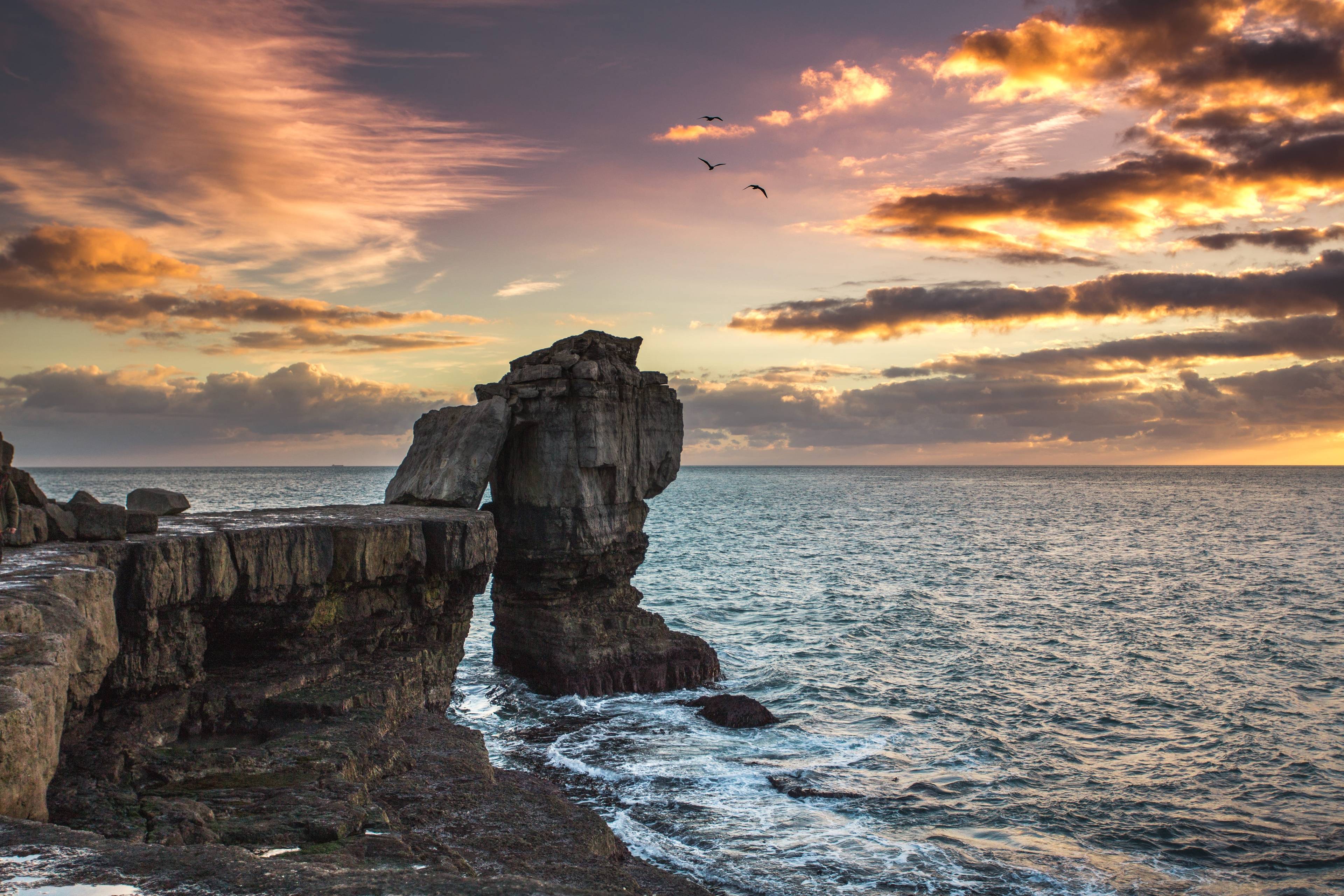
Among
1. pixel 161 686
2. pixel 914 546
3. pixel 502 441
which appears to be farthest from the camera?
pixel 914 546

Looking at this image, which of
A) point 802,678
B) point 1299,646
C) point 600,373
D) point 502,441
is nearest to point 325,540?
point 502,441

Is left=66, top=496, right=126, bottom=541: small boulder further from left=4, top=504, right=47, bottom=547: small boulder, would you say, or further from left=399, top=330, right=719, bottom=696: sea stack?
left=399, top=330, right=719, bottom=696: sea stack

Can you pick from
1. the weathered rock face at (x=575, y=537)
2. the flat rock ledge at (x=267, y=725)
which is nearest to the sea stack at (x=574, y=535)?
the weathered rock face at (x=575, y=537)

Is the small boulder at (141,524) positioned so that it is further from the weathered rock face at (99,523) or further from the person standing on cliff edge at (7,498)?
the person standing on cliff edge at (7,498)

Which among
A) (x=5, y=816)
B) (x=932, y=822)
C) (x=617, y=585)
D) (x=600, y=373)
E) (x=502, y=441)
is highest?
(x=600, y=373)

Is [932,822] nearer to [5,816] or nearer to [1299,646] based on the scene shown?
[5,816]

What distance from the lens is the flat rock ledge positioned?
6379 millimetres

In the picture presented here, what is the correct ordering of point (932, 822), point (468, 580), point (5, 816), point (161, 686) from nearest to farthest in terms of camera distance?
1. point (5, 816)
2. point (161, 686)
3. point (932, 822)
4. point (468, 580)

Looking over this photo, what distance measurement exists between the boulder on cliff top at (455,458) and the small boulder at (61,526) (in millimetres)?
12271

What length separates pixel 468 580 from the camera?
2194 cm

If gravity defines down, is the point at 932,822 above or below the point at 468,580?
below

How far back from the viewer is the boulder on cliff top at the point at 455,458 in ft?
83.5

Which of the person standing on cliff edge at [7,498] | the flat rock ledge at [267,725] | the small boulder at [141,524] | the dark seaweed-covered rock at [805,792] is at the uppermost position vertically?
the person standing on cliff edge at [7,498]

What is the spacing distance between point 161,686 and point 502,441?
569 inches
